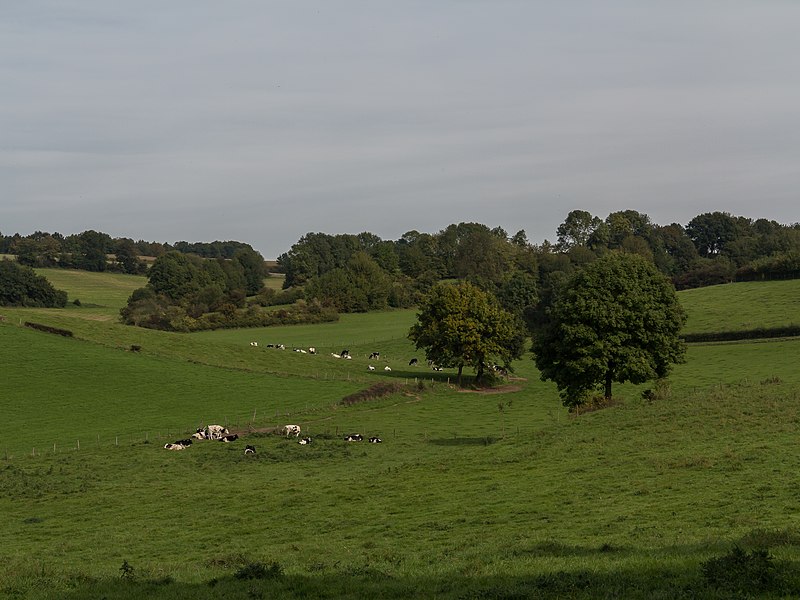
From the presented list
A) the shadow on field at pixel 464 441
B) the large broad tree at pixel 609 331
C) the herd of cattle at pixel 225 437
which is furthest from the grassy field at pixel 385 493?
the large broad tree at pixel 609 331

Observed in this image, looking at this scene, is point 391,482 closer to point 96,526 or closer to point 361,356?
point 96,526

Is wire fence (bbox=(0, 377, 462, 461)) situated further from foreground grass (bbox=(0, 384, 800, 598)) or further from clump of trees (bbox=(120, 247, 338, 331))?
clump of trees (bbox=(120, 247, 338, 331))

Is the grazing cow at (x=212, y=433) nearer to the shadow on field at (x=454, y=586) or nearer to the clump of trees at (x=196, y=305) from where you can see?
the shadow on field at (x=454, y=586)

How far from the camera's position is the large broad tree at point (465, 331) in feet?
305

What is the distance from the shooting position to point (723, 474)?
30.3 metres

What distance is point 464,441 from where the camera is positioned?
53312 mm

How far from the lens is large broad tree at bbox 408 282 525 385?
9288 centimetres

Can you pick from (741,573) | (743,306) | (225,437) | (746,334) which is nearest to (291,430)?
(225,437)

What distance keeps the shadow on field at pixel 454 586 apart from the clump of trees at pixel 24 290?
147 meters

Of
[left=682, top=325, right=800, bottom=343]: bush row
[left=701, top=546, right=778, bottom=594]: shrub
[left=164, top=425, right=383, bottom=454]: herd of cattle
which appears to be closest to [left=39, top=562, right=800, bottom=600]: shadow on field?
[left=701, top=546, right=778, bottom=594]: shrub

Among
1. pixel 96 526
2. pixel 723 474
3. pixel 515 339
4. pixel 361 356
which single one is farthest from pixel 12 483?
pixel 361 356

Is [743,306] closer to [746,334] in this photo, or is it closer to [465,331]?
[746,334]

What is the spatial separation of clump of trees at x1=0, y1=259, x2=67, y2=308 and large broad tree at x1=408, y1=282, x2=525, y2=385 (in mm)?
89970

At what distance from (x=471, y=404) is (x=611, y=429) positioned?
35.0 metres
